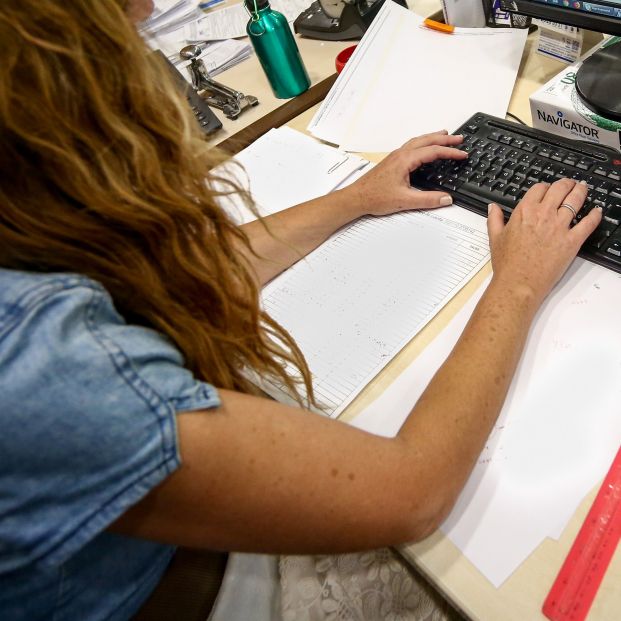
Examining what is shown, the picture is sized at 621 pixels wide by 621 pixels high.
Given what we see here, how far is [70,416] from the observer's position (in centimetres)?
35

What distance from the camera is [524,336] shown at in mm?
563

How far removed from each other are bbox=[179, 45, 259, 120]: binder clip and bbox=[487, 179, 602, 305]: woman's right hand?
667 mm

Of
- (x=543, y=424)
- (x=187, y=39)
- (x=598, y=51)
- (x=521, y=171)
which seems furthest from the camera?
(x=187, y=39)

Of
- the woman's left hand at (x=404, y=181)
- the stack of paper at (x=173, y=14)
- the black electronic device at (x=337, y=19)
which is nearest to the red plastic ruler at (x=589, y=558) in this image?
the woman's left hand at (x=404, y=181)

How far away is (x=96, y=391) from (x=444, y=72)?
2.87 ft

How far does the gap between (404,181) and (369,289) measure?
7.6 inches

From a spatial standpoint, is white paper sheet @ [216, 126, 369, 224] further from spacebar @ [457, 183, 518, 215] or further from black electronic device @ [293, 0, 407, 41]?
black electronic device @ [293, 0, 407, 41]

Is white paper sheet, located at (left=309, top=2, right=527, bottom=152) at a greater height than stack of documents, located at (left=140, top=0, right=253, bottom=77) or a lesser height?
lesser

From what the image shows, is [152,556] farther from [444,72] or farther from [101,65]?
[444,72]

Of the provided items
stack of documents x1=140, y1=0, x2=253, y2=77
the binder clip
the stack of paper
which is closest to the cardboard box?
the binder clip

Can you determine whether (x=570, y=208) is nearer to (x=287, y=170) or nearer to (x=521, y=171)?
(x=521, y=171)

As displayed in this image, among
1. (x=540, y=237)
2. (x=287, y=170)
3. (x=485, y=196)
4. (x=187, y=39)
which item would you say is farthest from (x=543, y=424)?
(x=187, y=39)

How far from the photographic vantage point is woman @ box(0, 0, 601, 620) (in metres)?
0.35

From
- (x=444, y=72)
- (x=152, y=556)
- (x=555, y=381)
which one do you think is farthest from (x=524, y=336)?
(x=444, y=72)
